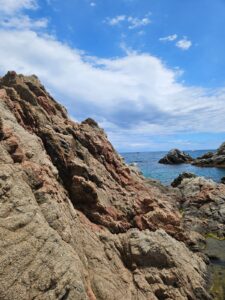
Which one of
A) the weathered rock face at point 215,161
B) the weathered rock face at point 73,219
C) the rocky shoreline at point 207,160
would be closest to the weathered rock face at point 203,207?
the weathered rock face at point 73,219

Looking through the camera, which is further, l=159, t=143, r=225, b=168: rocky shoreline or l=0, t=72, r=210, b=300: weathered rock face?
l=159, t=143, r=225, b=168: rocky shoreline

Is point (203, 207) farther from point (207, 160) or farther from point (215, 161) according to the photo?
point (207, 160)

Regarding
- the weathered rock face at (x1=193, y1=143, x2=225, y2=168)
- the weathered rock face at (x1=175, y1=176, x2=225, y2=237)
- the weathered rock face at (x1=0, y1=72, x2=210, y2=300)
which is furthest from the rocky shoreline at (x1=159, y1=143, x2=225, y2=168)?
the weathered rock face at (x1=0, y1=72, x2=210, y2=300)

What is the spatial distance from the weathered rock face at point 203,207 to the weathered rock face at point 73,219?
12095 mm

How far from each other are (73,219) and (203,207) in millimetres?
36154

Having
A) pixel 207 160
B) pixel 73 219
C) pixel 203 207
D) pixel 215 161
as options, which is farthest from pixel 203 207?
pixel 207 160

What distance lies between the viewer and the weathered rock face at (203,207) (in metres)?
47.9

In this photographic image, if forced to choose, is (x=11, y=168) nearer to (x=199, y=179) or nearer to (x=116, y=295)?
(x=116, y=295)

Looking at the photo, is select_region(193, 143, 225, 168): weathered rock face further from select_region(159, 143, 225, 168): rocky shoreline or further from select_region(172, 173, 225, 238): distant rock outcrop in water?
select_region(172, 173, 225, 238): distant rock outcrop in water

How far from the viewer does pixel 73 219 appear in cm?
2433

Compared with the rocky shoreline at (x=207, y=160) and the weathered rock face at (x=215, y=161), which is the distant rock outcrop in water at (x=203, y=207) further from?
the rocky shoreline at (x=207, y=160)

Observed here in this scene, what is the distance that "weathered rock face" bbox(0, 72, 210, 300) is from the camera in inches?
660

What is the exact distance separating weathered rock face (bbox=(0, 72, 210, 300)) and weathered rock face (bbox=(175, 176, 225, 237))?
12.1 meters

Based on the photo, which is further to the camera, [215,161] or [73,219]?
[215,161]
